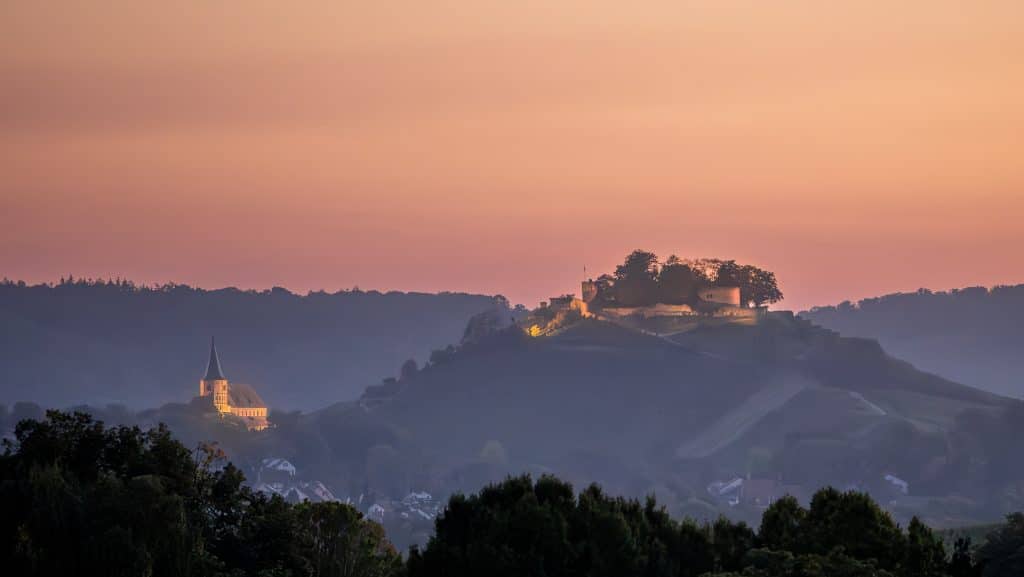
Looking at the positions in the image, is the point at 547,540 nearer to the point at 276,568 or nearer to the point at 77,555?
the point at 276,568

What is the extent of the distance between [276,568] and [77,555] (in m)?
7.22

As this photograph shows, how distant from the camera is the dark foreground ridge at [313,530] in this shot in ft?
298

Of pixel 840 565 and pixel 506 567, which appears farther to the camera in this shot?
pixel 506 567

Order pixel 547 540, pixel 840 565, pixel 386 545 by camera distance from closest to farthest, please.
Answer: pixel 840 565
pixel 547 540
pixel 386 545

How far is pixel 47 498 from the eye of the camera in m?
92.6

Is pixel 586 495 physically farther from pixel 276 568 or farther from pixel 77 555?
pixel 77 555

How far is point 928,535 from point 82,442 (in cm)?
3142

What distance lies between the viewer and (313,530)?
97.5 metres

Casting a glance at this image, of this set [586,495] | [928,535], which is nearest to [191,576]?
[586,495]

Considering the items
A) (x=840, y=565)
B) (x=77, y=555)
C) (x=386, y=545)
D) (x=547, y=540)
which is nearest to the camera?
(x=840, y=565)

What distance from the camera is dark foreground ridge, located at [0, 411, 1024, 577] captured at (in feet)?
298

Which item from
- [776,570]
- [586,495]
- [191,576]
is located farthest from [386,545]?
[776,570]

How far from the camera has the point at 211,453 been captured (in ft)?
330

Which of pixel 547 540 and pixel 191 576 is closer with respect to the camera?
pixel 191 576
